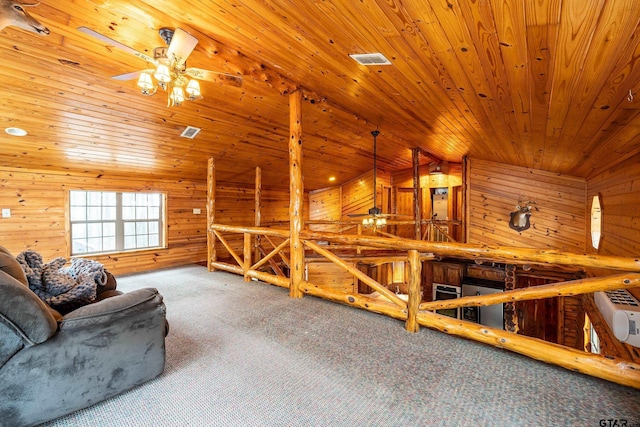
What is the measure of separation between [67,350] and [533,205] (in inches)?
331

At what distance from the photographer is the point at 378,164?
29.7 ft

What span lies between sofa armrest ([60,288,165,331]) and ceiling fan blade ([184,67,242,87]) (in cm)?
193

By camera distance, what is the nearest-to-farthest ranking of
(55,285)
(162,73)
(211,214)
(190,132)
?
(55,285)
(162,73)
(190,132)
(211,214)

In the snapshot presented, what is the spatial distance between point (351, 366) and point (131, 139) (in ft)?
14.9

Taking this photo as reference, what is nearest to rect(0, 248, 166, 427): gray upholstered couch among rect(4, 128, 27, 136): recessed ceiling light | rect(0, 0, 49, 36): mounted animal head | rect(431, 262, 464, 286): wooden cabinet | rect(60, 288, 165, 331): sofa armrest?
rect(60, 288, 165, 331): sofa armrest

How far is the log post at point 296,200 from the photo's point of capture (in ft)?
11.7

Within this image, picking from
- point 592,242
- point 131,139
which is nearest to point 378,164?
point 592,242

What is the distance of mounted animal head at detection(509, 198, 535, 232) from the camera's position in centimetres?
669

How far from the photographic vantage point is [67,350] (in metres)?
1.53

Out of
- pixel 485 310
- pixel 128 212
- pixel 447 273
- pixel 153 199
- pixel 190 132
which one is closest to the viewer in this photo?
pixel 190 132

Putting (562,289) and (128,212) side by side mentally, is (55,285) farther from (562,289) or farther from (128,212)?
(128,212)

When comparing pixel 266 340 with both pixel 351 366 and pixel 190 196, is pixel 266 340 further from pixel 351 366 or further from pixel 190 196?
pixel 190 196

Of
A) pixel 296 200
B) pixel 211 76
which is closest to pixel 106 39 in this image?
pixel 211 76

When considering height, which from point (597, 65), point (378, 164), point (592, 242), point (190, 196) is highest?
point (378, 164)
